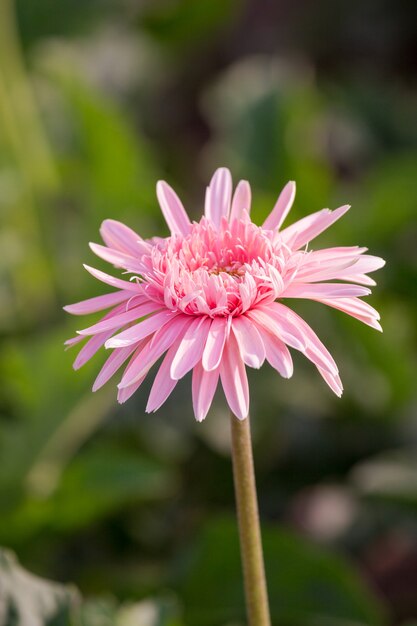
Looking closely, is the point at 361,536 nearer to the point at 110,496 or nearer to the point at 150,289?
the point at 110,496

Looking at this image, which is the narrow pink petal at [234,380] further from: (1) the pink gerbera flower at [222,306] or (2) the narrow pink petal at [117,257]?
(2) the narrow pink petal at [117,257]

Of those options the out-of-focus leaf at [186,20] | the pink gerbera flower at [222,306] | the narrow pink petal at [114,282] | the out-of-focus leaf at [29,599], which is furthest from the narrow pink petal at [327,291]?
the out-of-focus leaf at [186,20]

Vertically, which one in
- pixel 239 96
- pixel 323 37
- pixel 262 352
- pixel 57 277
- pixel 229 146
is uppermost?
pixel 323 37

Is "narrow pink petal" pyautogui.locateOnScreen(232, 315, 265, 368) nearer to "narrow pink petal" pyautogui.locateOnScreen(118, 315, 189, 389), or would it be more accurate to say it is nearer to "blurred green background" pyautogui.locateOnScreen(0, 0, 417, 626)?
"narrow pink petal" pyautogui.locateOnScreen(118, 315, 189, 389)

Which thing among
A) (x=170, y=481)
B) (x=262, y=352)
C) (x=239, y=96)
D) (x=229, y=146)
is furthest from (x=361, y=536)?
(x=262, y=352)

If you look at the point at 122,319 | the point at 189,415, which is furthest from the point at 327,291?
the point at 189,415

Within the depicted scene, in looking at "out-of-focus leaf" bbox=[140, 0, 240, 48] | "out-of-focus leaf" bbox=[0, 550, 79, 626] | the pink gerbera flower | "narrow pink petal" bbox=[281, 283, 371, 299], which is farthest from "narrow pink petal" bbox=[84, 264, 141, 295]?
"out-of-focus leaf" bbox=[140, 0, 240, 48]

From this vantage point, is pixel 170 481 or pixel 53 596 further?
pixel 170 481
